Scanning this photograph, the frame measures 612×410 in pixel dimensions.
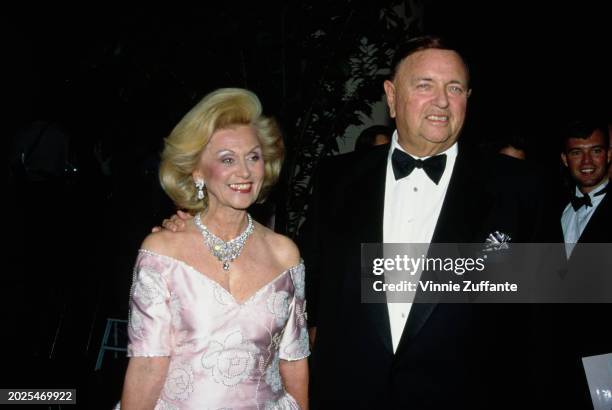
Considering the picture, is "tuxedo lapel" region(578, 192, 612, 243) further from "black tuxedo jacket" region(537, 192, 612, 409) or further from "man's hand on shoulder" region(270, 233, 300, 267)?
"man's hand on shoulder" region(270, 233, 300, 267)

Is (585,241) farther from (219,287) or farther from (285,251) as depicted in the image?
(219,287)

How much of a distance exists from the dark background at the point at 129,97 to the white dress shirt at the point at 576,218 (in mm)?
609

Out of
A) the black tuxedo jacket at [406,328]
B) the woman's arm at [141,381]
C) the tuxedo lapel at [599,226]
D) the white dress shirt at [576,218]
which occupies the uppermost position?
the white dress shirt at [576,218]

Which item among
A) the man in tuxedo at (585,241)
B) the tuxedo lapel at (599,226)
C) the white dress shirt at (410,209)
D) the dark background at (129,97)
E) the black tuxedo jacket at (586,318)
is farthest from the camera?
the dark background at (129,97)

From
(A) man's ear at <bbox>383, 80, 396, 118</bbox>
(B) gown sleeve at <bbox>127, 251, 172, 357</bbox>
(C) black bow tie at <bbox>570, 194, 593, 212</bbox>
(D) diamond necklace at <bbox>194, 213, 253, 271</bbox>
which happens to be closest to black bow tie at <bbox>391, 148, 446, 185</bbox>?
(A) man's ear at <bbox>383, 80, 396, 118</bbox>

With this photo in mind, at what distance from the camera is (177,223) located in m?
2.26

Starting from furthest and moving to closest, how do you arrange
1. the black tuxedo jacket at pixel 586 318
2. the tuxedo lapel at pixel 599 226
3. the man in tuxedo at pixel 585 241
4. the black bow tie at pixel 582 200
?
the black bow tie at pixel 582 200
the tuxedo lapel at pixel 599 226
the man in tuxedo at pixel 585 241
the black tuxedo jacket at pixel 586 318

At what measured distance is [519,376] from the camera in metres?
1.97

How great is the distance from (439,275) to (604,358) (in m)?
0.81

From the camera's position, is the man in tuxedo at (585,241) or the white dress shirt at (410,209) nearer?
the white dress shirt at (410,209)

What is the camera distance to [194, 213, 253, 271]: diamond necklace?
2.21m

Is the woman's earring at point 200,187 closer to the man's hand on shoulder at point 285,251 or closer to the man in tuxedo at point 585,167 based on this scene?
the man's hand on shoulder at point 285,251

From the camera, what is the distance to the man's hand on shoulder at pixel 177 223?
222 cm

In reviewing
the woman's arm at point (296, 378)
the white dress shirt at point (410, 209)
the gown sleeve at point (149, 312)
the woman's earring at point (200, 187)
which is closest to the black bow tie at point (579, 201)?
the white dress shirt at point (410, 209)
